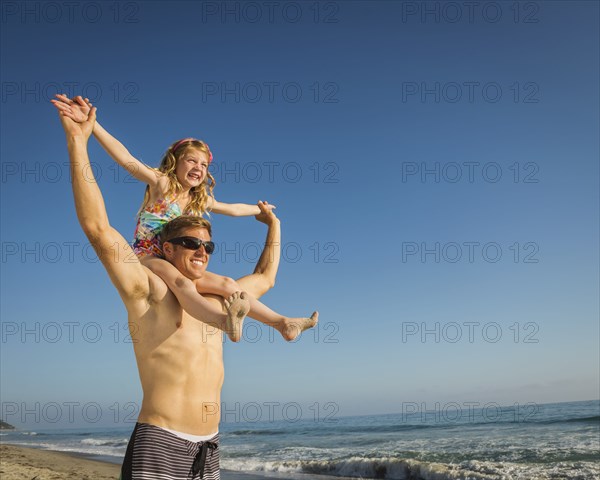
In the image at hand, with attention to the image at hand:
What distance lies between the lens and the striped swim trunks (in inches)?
95.7

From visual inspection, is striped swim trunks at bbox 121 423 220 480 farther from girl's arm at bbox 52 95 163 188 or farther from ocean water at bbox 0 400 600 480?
ocean water at bbox 0 400 600 480

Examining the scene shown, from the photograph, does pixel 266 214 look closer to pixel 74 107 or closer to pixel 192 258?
pixel 192 258

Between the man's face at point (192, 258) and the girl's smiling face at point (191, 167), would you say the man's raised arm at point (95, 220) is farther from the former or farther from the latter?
the girl's smiling face at point (191, 167)

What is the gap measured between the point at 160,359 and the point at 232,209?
6.03ft

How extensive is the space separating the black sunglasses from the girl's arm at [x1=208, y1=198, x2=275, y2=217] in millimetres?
1244

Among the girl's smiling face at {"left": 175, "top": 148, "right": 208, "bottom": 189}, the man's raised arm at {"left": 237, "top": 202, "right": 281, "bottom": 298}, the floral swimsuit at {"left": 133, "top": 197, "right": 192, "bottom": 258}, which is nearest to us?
the man's raised arm at {"left": 237, "top": 202, "right": 281, "bottom": 298}

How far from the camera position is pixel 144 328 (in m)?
2.60

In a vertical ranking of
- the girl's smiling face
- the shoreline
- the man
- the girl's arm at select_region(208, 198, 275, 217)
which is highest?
the girl's smiling face

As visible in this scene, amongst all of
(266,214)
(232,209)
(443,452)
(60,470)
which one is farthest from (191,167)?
(443,452)

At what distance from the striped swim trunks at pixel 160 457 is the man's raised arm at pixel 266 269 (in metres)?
0.94

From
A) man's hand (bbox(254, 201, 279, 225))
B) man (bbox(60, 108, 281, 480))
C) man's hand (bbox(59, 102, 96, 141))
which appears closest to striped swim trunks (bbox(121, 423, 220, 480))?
man (bbox(60, 108, 281, 480))

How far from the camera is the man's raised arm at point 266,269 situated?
129 inches

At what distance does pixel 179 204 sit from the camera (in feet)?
12.8

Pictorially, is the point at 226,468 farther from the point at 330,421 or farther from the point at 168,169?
the point at 330,421
